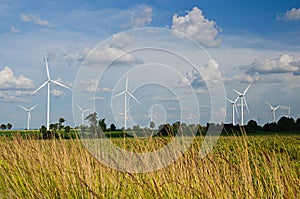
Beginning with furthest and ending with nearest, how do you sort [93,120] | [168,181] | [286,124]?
[286,124]
[93,120]
[168,181]

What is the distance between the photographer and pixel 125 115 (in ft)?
33.8

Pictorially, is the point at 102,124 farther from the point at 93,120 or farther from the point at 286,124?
the point at 286,124

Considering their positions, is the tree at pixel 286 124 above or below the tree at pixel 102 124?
above

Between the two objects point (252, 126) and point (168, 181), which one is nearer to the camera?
point (168, 181)

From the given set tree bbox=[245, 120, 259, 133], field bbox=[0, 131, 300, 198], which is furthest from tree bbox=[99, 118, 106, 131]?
tree bbox=[245, 120, 259, 133]

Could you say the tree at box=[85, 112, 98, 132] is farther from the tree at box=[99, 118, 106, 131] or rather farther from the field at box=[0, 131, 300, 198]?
the field at box=[0, 131, 300, 198]

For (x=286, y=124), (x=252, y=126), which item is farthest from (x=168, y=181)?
(x=286, y=124)

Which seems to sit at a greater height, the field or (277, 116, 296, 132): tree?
(277, 116, 296, 132): tree

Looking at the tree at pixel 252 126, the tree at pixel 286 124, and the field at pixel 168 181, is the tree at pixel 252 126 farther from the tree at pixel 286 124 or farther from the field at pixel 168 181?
the field at pixel 168 181

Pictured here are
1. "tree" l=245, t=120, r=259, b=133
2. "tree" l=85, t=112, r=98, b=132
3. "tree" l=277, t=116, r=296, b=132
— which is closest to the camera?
"tree" l=85, t=112, r=98, b=132

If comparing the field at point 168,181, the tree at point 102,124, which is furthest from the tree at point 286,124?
the field at point 168,181

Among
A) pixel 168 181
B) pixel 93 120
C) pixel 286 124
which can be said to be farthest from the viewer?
pixel 286 124

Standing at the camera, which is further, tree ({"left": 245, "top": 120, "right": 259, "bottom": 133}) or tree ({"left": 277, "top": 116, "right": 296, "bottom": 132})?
tree ({"left": 277, "top": 116, "right": 296, "bottom": 132})

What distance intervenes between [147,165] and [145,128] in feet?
9.60
